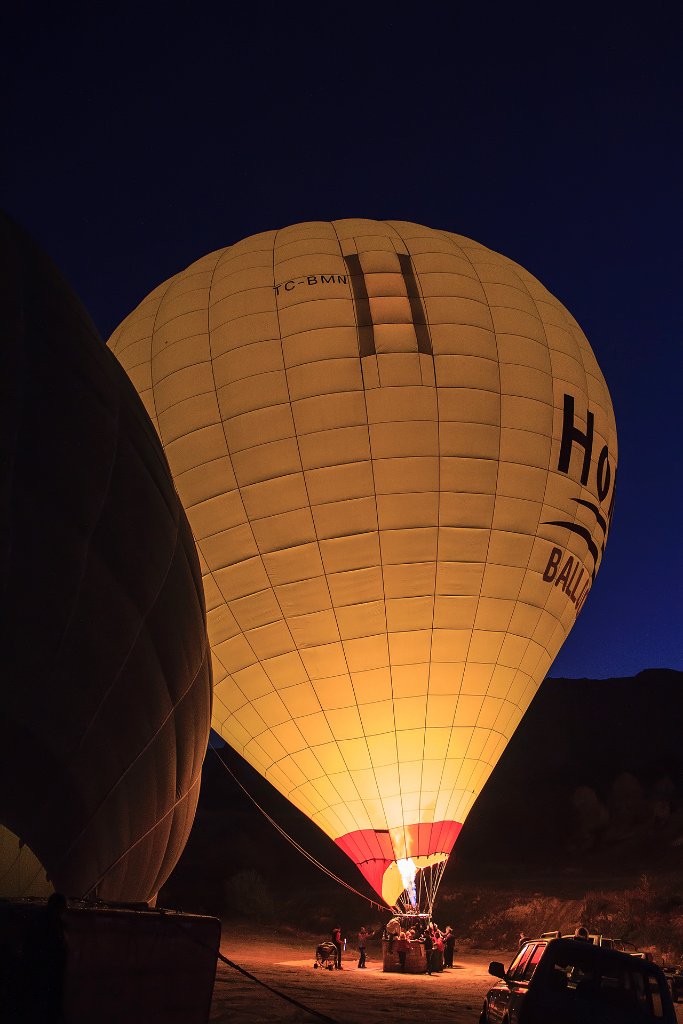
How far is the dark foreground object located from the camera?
336cm

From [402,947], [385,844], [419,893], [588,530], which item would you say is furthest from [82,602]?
[402,947]

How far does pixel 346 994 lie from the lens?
31.4 ft

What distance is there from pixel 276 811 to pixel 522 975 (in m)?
43.5

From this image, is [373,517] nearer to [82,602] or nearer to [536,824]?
[82,602]

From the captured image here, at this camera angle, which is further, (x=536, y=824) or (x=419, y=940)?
(x=536, y=824)

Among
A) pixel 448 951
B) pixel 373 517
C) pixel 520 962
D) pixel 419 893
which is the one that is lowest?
pixel 448 951

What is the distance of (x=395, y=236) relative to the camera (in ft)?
44.2

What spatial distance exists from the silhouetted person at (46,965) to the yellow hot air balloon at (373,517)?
829 centimetres

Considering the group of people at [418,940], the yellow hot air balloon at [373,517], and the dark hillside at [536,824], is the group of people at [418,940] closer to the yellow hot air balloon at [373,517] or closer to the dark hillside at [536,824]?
the yellow hot air balloon at [373,517]

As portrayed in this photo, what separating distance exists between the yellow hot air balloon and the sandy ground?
4.39 feet

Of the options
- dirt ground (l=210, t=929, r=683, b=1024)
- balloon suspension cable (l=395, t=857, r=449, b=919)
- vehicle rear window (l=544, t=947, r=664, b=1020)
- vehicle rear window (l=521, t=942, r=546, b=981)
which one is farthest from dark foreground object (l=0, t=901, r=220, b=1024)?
balloon suspension cable (l=395, t=857, r=449, b=919)

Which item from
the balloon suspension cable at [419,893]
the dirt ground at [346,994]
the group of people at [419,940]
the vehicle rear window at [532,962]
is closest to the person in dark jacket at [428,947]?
the group of people at [419,940]

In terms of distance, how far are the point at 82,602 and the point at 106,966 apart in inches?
73.5

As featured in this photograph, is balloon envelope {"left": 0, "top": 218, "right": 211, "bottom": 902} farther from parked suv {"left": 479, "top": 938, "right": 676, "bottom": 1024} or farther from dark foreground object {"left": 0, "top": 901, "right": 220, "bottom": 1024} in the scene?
parked suv {"left": 479, "top": 938, "right": 676, "bottom": 1024}
